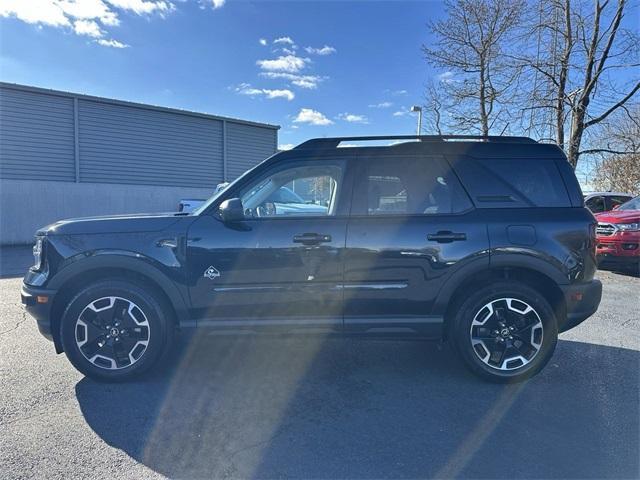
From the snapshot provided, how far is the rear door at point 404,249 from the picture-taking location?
357 centimetres

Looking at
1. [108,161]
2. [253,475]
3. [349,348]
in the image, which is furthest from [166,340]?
[108,161]

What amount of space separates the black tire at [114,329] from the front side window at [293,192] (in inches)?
45.4

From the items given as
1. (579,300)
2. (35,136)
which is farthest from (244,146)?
→ (579,300)

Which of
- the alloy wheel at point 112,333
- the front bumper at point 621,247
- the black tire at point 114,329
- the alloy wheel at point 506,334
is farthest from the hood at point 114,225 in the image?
the front bumper at point 621,247

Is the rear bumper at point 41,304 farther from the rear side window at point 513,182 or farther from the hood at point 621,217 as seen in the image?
the hood at point 621,217

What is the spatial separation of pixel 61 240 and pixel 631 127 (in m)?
19.4

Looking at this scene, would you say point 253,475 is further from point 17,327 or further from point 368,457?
point 17,327

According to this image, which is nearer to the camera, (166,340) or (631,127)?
(166,340)

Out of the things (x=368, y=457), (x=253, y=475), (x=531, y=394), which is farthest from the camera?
(x=531, y=394)

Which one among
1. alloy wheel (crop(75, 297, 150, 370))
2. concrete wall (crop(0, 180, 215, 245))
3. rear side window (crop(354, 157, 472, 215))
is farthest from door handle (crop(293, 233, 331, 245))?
concrete wall (crop(0, 180, 215, 245))

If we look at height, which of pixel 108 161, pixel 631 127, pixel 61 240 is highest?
pixel 631 127

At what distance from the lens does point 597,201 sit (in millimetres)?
12320

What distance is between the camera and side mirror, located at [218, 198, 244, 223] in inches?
135

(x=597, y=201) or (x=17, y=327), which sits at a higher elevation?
(x=597, y=201)
